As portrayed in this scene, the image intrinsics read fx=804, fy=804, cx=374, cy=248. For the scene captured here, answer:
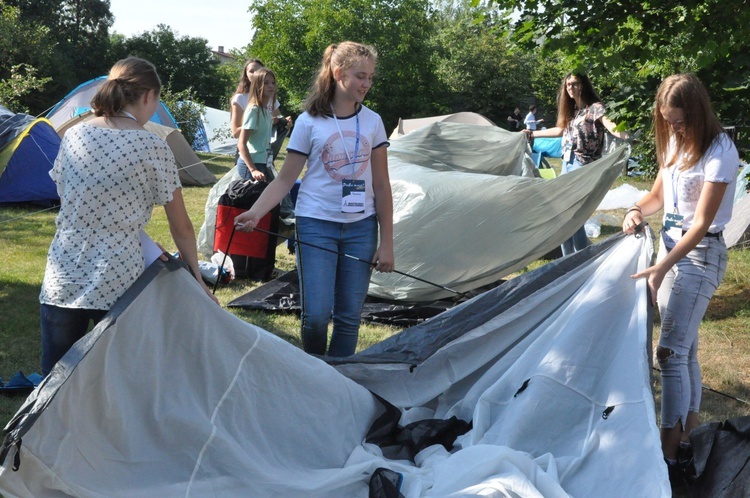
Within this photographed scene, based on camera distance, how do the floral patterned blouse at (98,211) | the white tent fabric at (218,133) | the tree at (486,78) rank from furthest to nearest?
the tree at (486,78) → the white tent fabric at (218,133) → the floral patterned blouse at (98,211)

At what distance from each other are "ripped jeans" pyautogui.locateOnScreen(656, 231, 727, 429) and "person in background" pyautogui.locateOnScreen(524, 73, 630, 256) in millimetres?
2499

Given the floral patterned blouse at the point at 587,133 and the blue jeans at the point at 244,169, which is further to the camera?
the blue jeans at the point at 244,169

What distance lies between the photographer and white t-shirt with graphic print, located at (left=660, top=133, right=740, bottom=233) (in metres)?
2.95

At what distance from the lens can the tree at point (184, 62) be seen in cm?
3319

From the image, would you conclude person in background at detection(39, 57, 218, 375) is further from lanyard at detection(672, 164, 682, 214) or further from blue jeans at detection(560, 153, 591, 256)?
blue jeans at detection(560, 153, 591, 256)

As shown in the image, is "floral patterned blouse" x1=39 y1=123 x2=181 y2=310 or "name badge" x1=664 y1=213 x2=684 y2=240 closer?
"floral patterned blouse" x1=39 y1=123 x2=181 y2=310

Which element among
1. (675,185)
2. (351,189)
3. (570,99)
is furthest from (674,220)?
(570,99)

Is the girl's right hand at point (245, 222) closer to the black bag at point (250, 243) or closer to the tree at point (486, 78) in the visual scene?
the black bag at point (250, 243)

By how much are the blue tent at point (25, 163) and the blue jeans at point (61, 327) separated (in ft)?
23.6

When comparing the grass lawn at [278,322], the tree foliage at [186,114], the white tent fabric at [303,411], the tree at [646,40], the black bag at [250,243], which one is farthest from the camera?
A: the tree foliage at [186,114]

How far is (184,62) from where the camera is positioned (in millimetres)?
33500

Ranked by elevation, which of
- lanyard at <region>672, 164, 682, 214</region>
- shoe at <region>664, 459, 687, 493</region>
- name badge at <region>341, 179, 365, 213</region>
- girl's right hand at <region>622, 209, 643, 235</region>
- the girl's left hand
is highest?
lanyard at <region>672, 164, 682, 214</region>

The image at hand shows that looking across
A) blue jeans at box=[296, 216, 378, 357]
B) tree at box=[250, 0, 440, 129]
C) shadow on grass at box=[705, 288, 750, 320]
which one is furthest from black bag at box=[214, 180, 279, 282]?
tree at box=[250, 0, 440, 129]

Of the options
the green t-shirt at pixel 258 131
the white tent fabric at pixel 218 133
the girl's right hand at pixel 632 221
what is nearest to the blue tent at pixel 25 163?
the green t-shirt at pixel 258 131
